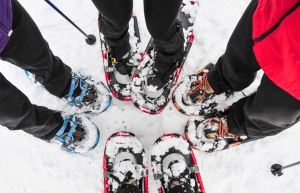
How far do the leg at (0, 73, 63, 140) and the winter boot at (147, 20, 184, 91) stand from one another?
700mm

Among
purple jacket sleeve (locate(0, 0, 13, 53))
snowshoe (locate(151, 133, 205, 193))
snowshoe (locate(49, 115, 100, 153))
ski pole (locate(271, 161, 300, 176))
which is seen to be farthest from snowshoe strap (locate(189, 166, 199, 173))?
purple jacket sleeve (locate(0, 0, 13, 53))

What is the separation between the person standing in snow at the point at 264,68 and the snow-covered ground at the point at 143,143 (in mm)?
398

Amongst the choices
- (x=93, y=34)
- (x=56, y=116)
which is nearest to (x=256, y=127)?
(x=56, y=116)

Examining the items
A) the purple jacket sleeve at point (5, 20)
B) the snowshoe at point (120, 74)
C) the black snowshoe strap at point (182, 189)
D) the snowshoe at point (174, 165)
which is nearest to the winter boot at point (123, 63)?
the snowshoe at point (120, 74)

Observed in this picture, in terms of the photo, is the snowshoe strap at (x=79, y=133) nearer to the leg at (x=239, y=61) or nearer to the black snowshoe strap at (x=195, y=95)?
the black snowshoe strap at (x=195, y=95)

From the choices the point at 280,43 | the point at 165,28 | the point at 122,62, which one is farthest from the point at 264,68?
the point at 122,62

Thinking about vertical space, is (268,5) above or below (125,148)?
above

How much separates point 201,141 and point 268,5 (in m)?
1.15

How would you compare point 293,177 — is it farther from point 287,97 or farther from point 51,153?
point 51,153

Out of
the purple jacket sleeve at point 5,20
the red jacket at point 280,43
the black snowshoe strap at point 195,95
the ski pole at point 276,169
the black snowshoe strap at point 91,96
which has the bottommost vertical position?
the black snowshoe strap at point 91,96

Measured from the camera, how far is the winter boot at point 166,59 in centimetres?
131

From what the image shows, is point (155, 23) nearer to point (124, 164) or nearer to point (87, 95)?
point (87, 95)

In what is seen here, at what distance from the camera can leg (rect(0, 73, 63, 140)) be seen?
3.55ft

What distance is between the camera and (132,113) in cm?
191
